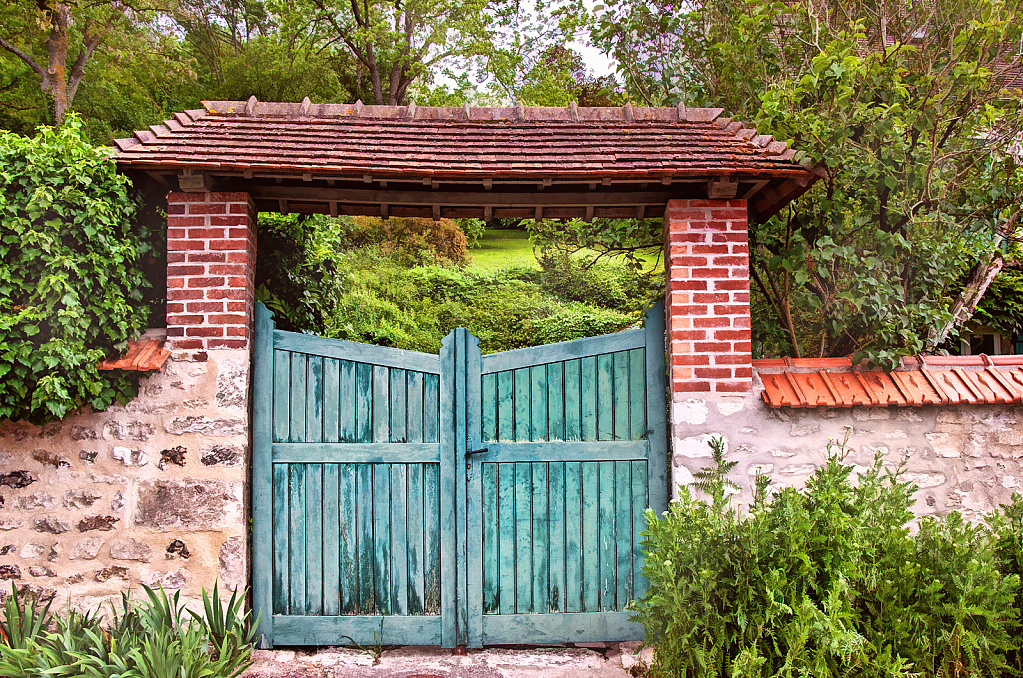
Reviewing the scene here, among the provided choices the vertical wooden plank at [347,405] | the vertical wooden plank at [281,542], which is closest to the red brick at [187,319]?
the vertical wooden plank at [347,405]

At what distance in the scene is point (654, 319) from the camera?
3.82 m

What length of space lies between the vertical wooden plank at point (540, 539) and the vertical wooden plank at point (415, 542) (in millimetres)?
650

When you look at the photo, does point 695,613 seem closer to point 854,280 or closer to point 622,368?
point 622,368

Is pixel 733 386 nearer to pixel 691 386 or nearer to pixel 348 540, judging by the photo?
pixel 691 386

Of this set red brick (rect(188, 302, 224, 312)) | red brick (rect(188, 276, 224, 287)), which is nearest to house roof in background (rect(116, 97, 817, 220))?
red brick (rect(188, 276, 224, 287))

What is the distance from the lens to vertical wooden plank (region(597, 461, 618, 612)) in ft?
12.2

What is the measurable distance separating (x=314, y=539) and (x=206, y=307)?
56.9 inches

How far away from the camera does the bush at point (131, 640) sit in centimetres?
284

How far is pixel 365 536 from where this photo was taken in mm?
3682

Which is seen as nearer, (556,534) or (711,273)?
(711,273)

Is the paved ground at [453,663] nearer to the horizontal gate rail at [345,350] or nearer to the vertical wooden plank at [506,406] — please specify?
the vertical wooden plank at [506,406]

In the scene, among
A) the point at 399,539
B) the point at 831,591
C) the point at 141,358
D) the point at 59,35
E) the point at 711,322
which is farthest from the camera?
the point at 59,35

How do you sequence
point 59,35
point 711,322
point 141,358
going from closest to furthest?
point 141,358, point 711,322, point 59,35

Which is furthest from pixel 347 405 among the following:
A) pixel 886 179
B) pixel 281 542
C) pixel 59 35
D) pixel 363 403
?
pixel 59 35
